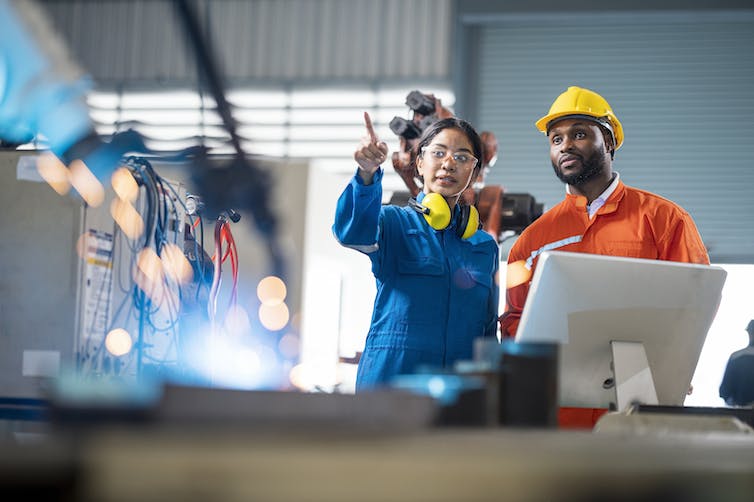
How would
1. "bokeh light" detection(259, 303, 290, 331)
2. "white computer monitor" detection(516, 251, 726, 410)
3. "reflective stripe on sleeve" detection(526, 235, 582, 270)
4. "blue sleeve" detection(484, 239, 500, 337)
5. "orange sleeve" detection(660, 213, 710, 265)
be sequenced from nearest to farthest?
"white computer monitor" detection(516, 251, 726, 410), "blue sleeve" detection(484, 239, 500, 337), "orange sleeve" detection(660, 213, 710, 265), "reflective stripe on sleeve" detection(526, 235, 582, 270), "bokeh light" detection(259, 303, 290, 331)

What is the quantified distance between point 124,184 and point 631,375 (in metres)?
1.60

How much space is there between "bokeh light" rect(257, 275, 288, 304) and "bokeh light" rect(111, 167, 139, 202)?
1.89m

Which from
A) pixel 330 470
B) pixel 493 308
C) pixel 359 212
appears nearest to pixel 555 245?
pixel 493 308

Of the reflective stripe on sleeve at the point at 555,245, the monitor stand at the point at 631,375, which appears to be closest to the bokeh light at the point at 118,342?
the reflective stripe on sleeve at the point at 555,245

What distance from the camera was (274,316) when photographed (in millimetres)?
4477

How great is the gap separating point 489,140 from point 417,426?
8.62ft

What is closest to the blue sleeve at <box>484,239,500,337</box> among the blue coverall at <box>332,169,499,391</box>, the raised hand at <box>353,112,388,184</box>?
the blue coverall at <box>332,169,499,391</box>

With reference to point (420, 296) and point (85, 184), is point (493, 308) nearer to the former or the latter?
point (420, 296)

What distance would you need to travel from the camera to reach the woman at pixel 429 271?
214cm

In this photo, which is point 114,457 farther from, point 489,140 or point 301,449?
point 489,140

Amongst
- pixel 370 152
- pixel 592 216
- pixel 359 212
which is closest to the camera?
pixel 370 152

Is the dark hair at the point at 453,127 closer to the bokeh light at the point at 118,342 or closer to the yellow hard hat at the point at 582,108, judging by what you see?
the yellow hard hat at the point at 582,108

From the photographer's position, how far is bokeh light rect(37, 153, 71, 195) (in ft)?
8.09

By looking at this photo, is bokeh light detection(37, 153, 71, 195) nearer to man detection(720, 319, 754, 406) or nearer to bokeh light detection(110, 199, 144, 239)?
bokeh light detection(110, 199, 144, 239)
